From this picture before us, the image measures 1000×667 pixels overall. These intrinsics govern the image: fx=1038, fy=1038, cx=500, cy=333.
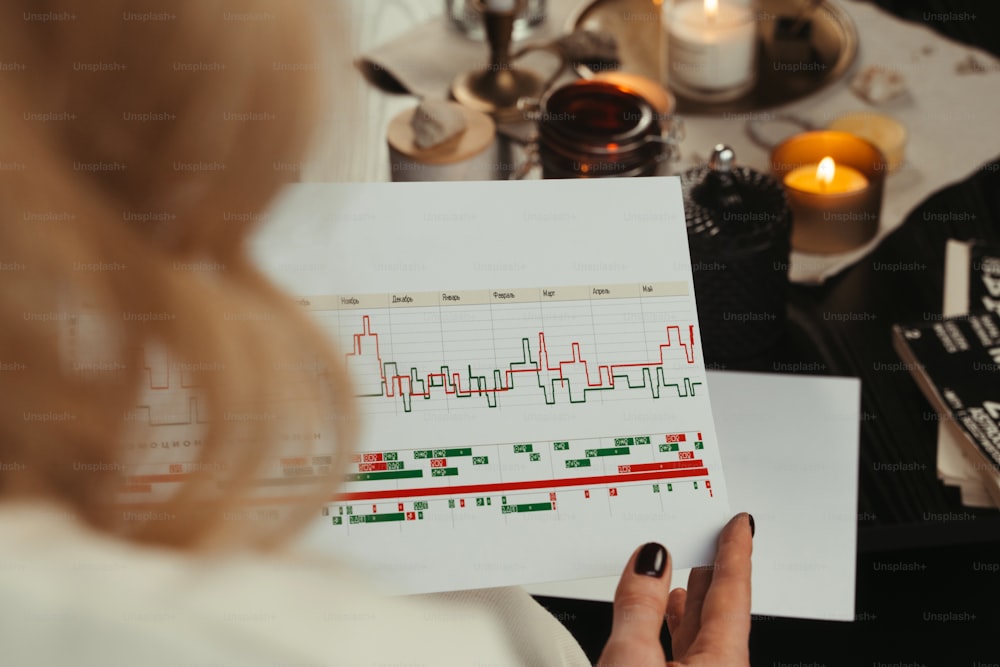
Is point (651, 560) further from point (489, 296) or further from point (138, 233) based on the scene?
point (138, 233)

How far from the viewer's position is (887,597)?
2.81 feet

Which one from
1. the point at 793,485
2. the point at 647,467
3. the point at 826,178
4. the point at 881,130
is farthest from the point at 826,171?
the point at 647,467

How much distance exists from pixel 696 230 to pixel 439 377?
276mm

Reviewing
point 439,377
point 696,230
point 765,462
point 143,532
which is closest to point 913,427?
point 765,462

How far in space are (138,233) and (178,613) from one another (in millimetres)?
184

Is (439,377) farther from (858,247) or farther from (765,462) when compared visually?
(858,247)

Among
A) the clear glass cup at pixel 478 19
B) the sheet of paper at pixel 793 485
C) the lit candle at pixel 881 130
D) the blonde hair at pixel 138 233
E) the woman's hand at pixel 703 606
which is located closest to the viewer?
the blonde hair at pixel 138 233

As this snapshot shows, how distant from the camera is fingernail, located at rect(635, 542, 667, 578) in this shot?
66 cm

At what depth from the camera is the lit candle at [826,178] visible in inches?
38.9

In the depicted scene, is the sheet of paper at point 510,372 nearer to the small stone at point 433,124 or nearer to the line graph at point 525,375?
the line graph at point 525,375

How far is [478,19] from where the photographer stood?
1284 mm

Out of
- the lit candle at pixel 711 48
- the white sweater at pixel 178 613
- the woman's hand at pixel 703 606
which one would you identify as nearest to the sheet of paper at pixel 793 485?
the woman's hand at pixel 703 606

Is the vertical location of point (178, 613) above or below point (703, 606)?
above

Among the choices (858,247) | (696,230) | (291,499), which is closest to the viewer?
(291,499)
